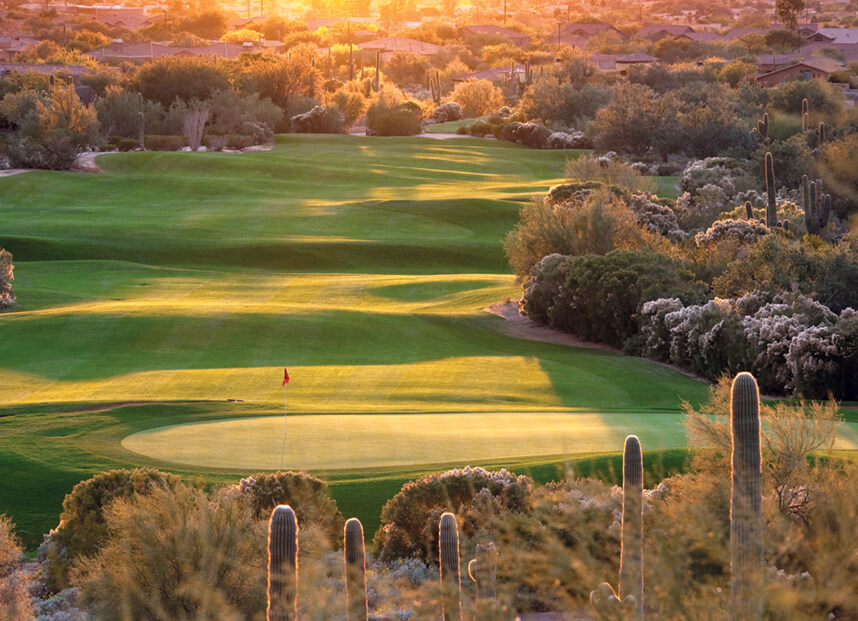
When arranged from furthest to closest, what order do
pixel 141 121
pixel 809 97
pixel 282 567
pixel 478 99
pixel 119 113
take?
pixel 478 99
pixel 809 97
pixel 119 113
pixel 141 121
pixel 282 567

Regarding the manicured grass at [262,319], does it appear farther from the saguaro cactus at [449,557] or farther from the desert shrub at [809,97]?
the desert shrub at [809,97]

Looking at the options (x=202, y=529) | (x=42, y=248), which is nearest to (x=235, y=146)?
(x=42, y=248)

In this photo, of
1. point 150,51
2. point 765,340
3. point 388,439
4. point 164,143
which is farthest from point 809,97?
point 150,51

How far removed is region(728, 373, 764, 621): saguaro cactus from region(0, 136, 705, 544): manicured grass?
6943mm

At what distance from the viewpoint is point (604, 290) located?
29.8 m

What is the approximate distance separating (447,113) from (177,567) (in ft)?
293

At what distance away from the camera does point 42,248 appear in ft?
139

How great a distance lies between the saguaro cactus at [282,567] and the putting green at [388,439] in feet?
25.1

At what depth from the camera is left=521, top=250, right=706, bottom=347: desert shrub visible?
97.9ft

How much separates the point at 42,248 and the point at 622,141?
40502mm

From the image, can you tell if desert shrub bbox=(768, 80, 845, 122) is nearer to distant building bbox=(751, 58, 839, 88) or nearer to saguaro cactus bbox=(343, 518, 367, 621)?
distant building bbox=(751, 58, 839, 88)

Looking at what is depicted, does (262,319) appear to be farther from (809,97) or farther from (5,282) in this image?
(809,97)

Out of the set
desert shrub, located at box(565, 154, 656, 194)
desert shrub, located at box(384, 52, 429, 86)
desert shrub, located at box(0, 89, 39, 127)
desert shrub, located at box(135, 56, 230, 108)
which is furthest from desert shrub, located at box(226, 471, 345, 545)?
desert shrub, located at box(384, 52, 429, 86)

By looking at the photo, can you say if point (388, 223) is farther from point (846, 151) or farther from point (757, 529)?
point (757, 529)
